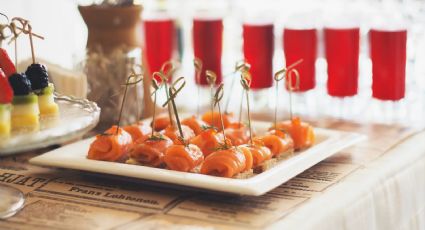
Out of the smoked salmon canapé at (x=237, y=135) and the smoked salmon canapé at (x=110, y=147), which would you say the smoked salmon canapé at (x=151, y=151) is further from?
the smoked salmon canapé at (x=237, y=135)

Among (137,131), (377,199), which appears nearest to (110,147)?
(137,131)

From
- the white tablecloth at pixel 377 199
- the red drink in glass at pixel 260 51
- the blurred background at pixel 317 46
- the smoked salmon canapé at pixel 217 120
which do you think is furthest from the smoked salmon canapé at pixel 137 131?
the red drink in glass at pixel 260 51

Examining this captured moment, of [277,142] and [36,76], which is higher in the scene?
[36,76]

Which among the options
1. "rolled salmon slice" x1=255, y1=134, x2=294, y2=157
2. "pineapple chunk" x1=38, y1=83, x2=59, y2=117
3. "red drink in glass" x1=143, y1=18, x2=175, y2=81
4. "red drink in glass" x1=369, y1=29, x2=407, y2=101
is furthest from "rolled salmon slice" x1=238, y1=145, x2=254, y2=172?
"red drink in glass" x1=143, y1=18, x2=175, y2=81

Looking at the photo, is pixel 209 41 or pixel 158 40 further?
pixel 158 40

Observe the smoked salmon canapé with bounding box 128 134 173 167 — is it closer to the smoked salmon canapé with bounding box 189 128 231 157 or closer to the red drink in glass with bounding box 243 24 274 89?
the smoked salmon canapé with bounding box 189 128 231 157

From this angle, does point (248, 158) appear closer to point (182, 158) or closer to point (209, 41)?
point (182, 158)
